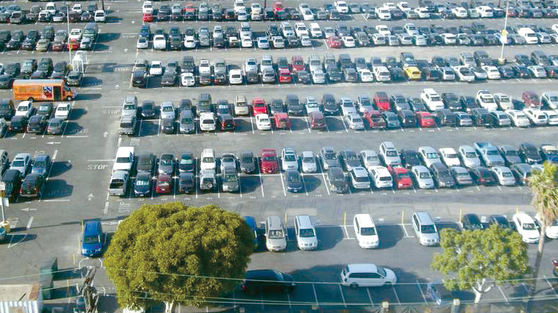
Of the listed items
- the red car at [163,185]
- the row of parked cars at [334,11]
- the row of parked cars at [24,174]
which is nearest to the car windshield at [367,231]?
the red car at [163,185]

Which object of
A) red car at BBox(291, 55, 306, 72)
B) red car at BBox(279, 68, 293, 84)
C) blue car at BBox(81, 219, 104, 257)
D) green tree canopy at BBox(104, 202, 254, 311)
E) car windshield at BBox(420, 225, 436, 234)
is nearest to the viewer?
green tree canopy at BBox(104, 202, 254, 311)

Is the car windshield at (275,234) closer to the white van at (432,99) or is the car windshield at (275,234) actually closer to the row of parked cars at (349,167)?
the row of parked cars at (349,167)

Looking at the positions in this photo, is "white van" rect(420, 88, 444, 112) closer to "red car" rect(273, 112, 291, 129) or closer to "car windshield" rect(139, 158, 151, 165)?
"red car" rect(273, 112, 291, 129)

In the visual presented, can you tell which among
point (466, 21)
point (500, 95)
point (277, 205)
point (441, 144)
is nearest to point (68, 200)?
point (277, 205)

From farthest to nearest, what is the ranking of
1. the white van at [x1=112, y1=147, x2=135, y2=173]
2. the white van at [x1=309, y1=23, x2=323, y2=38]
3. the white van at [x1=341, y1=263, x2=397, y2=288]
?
the white van at [x1=309, y1=23, x2=323, y2=38] → the white van at [x1=112, y1=147, x2=135, y2=173] → the white van at [x1=341, y1=263, x2=397, y2=288]

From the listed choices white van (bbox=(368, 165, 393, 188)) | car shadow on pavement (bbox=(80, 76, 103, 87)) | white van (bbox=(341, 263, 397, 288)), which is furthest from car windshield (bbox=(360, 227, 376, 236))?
car shadow on pavement (bbox=(80, 76, 103, 87))

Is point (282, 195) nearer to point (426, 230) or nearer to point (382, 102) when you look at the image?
point (426, 230)
